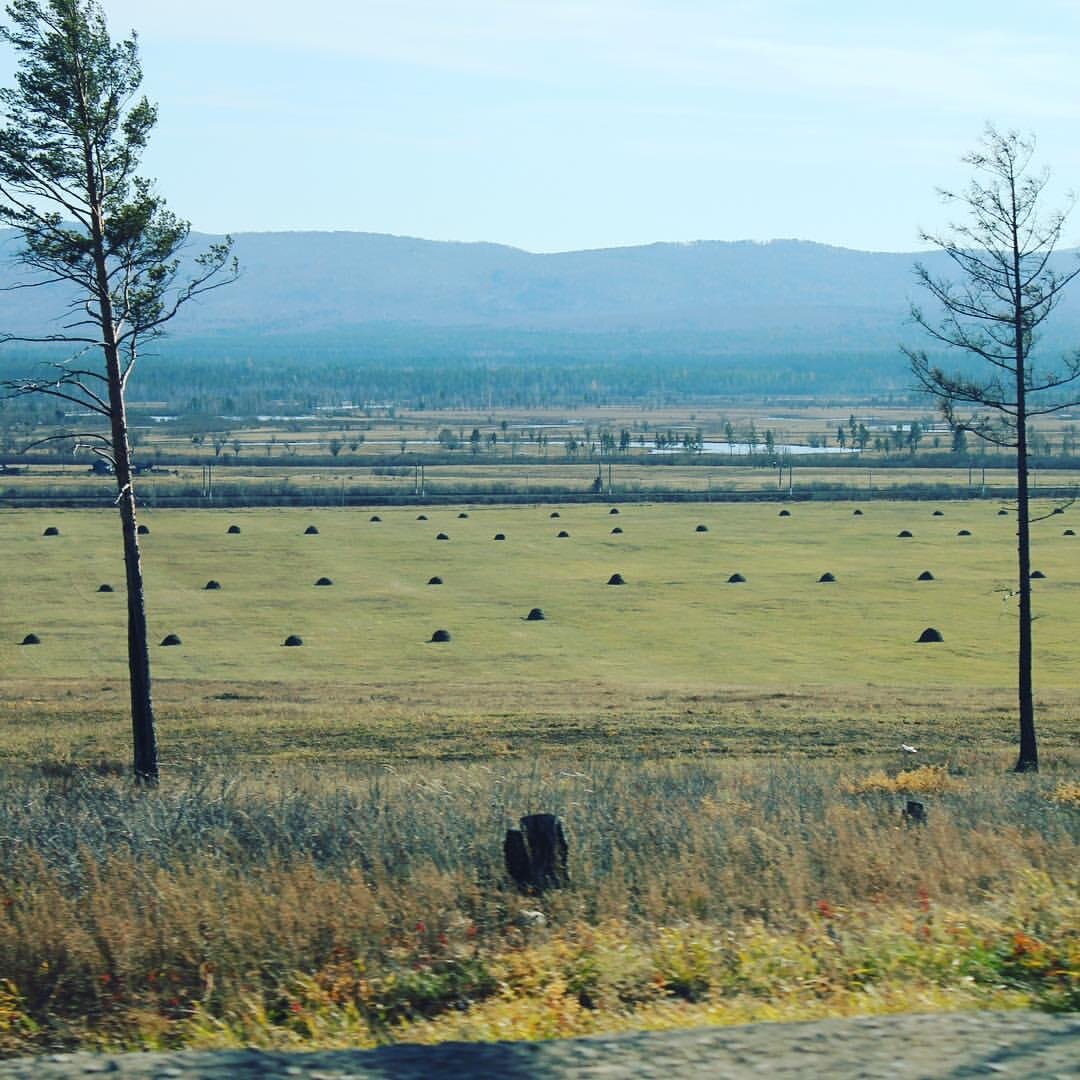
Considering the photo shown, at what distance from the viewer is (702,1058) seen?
6.18 meters

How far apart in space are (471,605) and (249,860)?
148ft

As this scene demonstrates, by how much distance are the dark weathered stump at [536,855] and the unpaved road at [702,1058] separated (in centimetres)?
356

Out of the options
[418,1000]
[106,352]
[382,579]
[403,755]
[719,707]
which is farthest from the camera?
[382,579]

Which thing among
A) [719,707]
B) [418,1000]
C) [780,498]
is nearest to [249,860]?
[418,1000]

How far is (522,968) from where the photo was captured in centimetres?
821

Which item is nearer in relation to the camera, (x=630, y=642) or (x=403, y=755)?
(x=403, y=755)

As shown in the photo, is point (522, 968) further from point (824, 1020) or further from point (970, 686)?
point (970, 686)

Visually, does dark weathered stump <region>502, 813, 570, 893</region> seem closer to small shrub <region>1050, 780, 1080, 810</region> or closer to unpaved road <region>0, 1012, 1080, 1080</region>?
unpaved road <region>0, 1012, 1080, 1080</region>

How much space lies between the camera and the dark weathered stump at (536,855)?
10.1m

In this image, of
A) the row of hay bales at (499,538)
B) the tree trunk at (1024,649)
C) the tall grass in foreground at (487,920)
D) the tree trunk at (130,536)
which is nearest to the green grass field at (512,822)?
the tall grass in foreground at (487,920)

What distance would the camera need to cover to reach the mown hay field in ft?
96.3

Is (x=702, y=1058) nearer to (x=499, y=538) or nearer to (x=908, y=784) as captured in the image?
(x=908, y=784)

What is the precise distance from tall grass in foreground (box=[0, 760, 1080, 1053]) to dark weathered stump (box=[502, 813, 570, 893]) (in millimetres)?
134

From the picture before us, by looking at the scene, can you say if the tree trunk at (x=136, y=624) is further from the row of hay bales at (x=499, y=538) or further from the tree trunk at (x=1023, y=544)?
the row of hay bales at (x=499, y=538)
